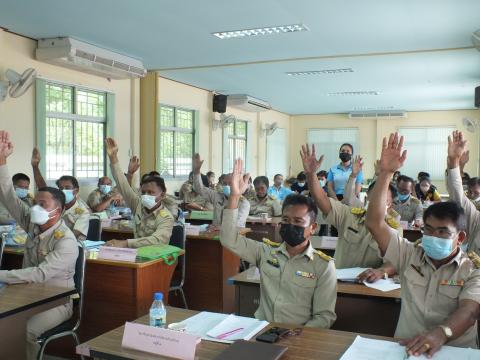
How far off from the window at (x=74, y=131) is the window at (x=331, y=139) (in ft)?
30.0

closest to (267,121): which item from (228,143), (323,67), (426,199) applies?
(228,143)

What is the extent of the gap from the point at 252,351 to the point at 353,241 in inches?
70.2

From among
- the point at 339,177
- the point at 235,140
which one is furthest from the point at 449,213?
the point at 235,140

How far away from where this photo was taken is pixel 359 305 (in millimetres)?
2553

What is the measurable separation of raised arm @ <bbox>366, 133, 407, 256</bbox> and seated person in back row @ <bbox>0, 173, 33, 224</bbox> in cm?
427

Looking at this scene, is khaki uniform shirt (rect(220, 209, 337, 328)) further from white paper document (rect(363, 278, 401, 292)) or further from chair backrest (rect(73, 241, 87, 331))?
chair backrest (rect(73, 241, 87, 331))

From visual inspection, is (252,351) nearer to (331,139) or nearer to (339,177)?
(339,177)

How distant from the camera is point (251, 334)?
5.89 ft

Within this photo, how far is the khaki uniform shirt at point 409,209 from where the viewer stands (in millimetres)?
5707

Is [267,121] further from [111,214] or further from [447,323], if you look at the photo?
[447,323]

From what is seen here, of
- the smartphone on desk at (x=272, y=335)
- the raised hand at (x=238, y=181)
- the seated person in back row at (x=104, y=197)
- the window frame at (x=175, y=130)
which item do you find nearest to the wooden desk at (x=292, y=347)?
the smartphone on desk at (x=272, y=335)

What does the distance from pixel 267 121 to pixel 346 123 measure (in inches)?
114

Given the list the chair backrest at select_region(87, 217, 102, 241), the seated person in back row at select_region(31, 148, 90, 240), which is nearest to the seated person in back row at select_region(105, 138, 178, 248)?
the chair backrest at select_region(87, 217, 102, 241)

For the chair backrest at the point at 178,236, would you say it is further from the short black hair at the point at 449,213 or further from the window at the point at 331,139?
the window at the point at 331,139
